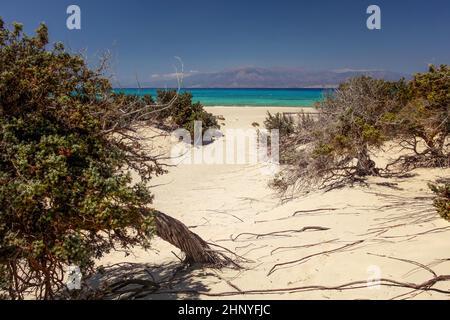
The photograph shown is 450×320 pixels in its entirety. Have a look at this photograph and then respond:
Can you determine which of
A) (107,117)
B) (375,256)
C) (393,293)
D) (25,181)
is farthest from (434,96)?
(25,181)

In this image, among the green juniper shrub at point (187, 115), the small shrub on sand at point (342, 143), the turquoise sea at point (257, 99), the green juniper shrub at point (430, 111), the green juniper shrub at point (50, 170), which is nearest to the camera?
the green juniper shrub at point (50, 170)

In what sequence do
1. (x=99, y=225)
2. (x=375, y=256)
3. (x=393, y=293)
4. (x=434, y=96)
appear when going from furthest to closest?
1. (x=434, y=96)
2. (x=375, y=256)
3. (x=393, y=293)
4. (x=99, y=225)

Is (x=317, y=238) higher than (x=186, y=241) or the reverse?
the reverse

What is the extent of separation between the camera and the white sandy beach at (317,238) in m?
4.21

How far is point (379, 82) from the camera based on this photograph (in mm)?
12305

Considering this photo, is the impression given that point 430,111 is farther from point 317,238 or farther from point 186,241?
point 186,241

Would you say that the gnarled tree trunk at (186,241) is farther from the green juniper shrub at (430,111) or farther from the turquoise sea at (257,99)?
the turquoise sea at (257,99)

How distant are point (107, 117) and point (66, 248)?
1.61 meters

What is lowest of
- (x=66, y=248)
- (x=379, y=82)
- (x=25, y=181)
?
(x=66, y=248)

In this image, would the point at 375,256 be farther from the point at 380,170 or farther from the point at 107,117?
the point at 380,170

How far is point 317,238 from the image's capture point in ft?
19.1

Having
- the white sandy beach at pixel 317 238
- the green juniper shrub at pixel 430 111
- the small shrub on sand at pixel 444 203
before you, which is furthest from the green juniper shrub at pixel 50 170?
the green juniper shrub at pixel 430 111

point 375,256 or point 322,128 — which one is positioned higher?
point 322,128

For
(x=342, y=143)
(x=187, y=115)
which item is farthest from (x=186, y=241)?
(x=187, y=115)
